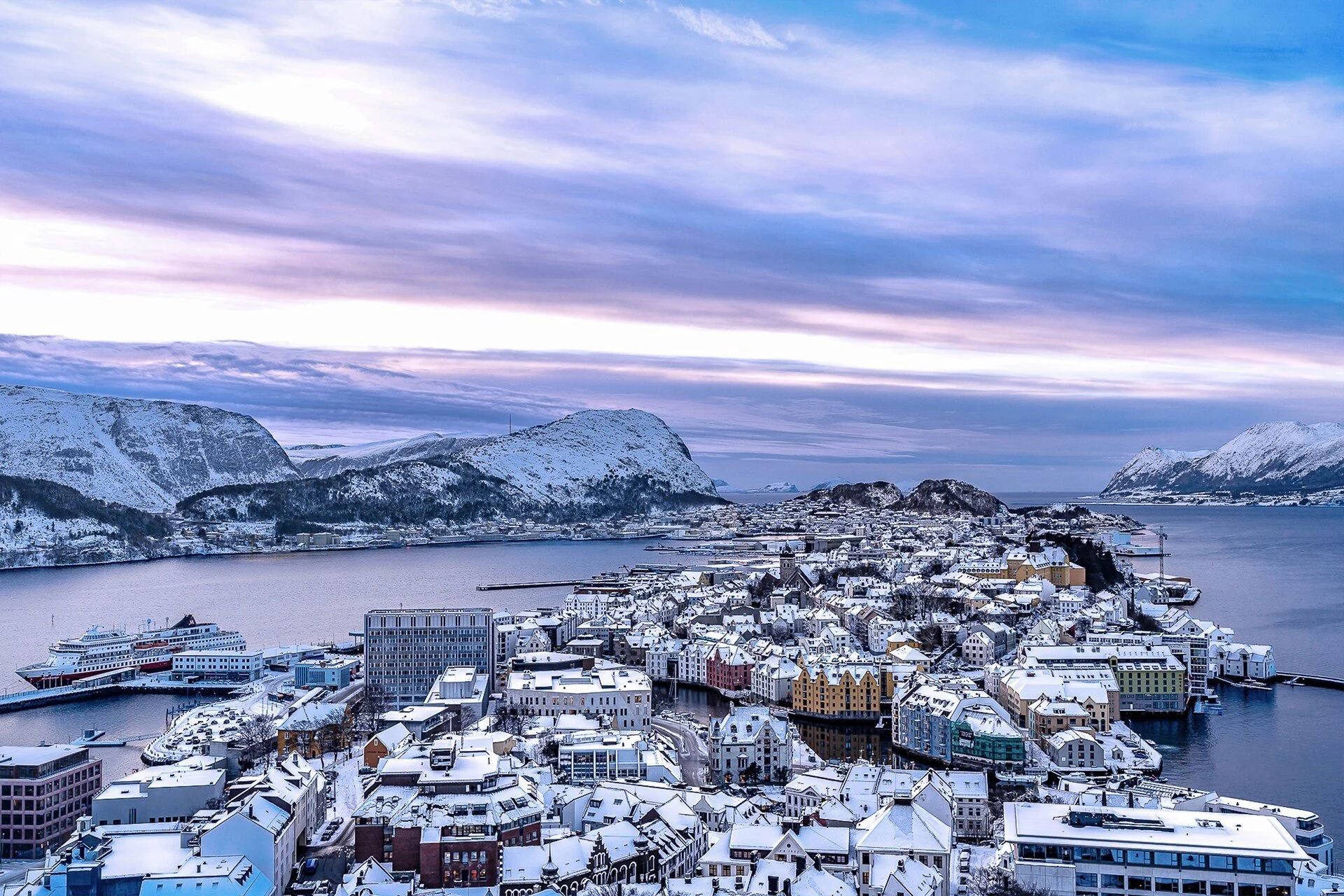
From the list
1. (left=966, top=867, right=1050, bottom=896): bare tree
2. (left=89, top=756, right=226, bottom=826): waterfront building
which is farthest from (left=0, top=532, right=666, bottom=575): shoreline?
(left=966, top=867, right=1050, bottom=896): bare tree

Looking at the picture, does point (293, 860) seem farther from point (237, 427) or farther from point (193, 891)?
point (237, 427)

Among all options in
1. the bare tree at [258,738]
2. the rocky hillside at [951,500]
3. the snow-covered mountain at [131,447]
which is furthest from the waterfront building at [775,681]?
the snow-covered mountain at [131,447]

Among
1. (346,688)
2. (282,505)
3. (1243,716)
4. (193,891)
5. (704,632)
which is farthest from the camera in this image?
(282,505)

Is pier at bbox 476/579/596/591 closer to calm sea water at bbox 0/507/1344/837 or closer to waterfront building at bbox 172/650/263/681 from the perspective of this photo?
calm sea water at bbox 0/507/1344/837

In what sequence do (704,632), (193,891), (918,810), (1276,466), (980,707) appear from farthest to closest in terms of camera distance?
(1276,466)
(704,632)
(980,707)
(918,810)
(193,891)

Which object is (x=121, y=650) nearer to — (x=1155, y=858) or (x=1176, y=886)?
(x=1155, y=858)

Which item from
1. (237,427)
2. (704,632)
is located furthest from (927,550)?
(237,427)

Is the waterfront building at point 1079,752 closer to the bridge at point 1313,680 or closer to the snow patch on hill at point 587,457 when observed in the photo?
the bridge at point 1313,680
